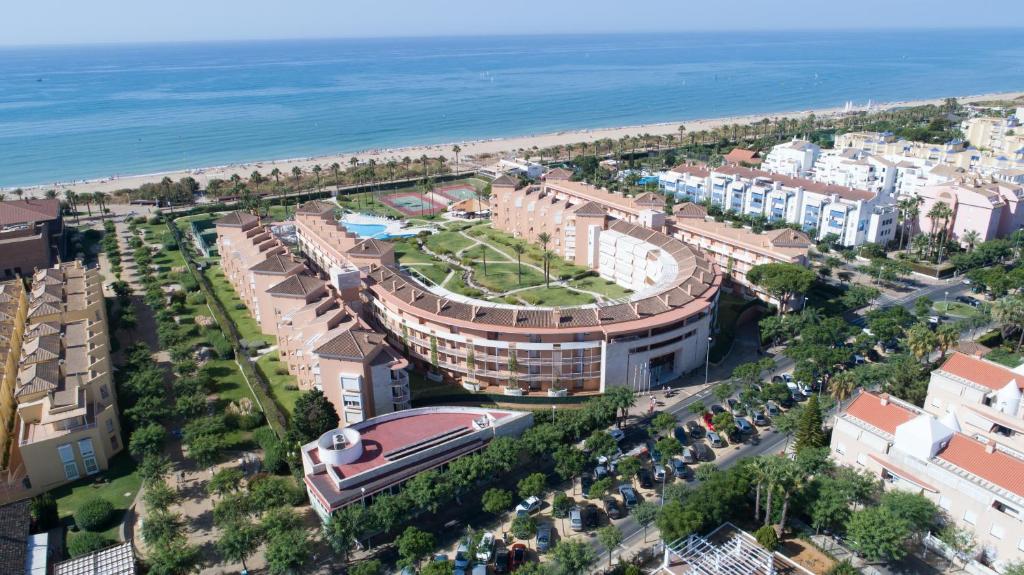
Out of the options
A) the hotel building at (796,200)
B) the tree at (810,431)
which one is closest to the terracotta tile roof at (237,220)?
the tree at (810,431)

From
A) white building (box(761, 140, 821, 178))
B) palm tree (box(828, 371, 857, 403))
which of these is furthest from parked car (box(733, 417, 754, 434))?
white building (box(761, 140, 821, 178))

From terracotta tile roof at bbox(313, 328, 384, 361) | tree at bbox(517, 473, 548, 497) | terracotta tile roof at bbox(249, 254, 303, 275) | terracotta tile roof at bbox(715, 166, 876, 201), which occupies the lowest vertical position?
tree at bbox(517, 473, 548, 497)

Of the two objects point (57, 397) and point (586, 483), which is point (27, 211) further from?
point (586, 483)

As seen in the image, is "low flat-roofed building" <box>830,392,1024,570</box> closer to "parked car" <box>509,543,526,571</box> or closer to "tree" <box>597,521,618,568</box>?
"tree" <box>597,521,618,568</box>

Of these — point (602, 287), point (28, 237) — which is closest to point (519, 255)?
point (602, 287)

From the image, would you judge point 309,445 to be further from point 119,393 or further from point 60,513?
point 119,393

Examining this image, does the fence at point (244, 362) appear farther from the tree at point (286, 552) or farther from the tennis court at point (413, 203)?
the tennis court at point (413, 203)
